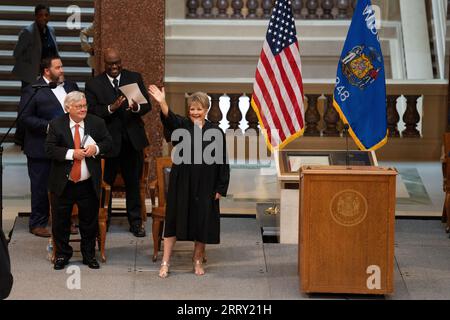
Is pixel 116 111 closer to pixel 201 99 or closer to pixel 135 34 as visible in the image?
pixel 135 34

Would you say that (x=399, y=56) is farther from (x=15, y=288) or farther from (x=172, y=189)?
(x=15, y=288)

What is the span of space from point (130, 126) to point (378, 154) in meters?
5.59

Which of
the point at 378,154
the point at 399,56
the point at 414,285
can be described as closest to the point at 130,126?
the point at 414,285

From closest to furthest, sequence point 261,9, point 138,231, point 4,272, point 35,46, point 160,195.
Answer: point 4,272 < point 160,195 < point 138,231 < point 35,46 < point 261,9

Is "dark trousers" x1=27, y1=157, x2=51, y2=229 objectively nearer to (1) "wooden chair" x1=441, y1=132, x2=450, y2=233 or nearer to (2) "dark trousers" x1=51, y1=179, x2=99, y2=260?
(2) "dark trousers" x1=51, y1=179, x2=99, y2=260

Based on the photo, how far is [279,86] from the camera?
1212cm

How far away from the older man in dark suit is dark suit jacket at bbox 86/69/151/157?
1.02m

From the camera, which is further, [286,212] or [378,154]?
[378,154]

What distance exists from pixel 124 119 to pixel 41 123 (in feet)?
2.72

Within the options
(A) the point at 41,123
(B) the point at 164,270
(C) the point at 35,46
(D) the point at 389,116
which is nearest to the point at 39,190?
→ (A) the point at 41,123

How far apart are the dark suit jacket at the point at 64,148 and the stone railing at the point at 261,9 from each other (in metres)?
9.21

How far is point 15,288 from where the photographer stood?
31.0 feet

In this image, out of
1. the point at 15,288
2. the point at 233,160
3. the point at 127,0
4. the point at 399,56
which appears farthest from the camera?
the point at 399,56

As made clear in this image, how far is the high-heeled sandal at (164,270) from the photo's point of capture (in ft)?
32.3
